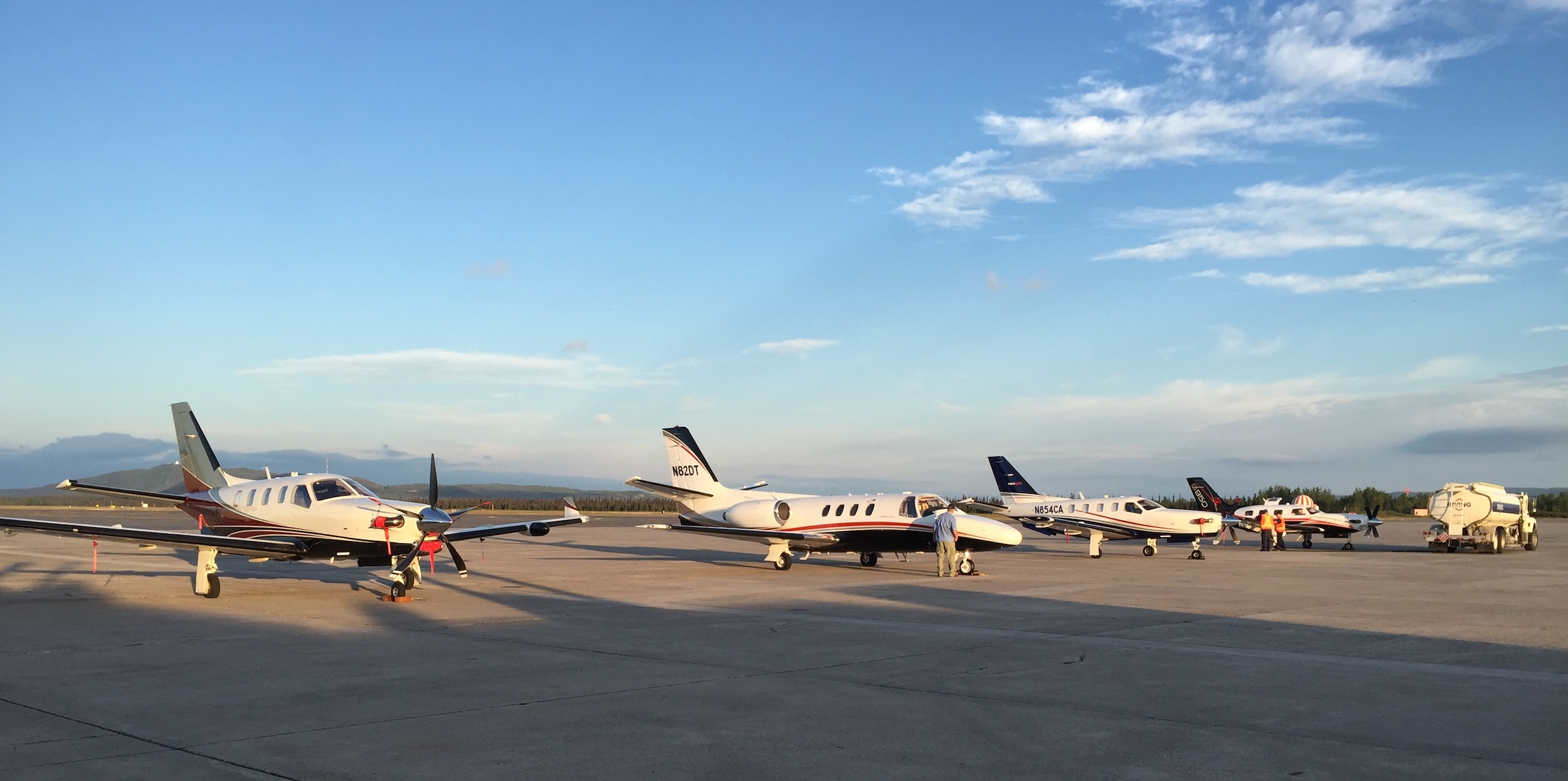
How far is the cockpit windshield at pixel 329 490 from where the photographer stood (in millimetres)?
19844

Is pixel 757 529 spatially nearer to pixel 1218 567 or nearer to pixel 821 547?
pixel 821 547

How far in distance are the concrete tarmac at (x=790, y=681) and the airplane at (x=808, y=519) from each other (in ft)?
Result: 10.2

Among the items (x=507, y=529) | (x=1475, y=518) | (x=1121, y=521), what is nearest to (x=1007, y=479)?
(x=1121, y=521)

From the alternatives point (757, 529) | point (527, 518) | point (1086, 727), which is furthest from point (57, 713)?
Answer: point (527, 518)

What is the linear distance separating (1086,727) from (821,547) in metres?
18.9

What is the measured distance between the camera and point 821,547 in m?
26.9

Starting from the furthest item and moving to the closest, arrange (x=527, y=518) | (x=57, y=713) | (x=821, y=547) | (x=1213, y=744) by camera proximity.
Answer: (x=527, y=518) → (x=821, y=547) → (x=57, y=713) → (x=1213, y=744)

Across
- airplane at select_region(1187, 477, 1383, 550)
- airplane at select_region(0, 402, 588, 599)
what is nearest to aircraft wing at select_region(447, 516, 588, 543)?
airplane at select_region(0, 402, 588, 599)

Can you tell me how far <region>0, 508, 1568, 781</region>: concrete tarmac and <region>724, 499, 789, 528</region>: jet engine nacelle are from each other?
5617 millimetres

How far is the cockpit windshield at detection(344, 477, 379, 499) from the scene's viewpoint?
19906mm

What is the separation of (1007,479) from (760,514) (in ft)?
51.9

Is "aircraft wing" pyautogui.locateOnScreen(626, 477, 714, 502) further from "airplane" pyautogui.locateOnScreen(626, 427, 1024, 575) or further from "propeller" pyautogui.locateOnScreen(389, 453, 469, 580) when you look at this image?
"propeller" pyautogui.locateOnScreen(389, 453, 469, 580)

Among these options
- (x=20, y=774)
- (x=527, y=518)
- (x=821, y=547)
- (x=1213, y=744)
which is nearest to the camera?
(x=20, y=774)

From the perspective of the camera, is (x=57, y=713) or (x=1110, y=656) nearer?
(x=57, y=713)
